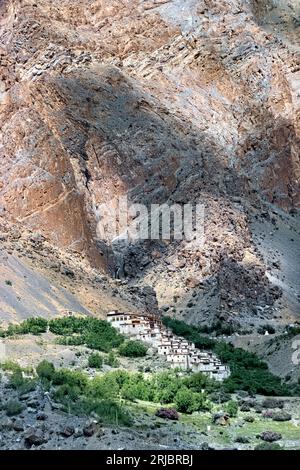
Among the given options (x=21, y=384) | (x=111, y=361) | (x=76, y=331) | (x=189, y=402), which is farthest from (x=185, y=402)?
(x=76, y=331)

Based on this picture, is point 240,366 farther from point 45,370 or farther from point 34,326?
point 45,370

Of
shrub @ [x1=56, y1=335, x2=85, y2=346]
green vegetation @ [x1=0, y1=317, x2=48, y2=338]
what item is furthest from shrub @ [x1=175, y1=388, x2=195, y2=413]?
green vegetation @ [x1=0, y1=317, x2=48, y2=338]

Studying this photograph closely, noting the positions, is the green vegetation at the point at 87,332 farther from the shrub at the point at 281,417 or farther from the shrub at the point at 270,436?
the shrub at the point at 270,436

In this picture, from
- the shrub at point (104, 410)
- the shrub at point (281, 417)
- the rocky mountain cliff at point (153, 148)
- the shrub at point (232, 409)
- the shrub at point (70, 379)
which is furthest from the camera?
the rocky mountain cliff at point (153, 148)

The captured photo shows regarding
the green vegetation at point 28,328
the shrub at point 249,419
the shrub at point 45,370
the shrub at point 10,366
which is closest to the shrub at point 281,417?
the shrub at point 249,419
